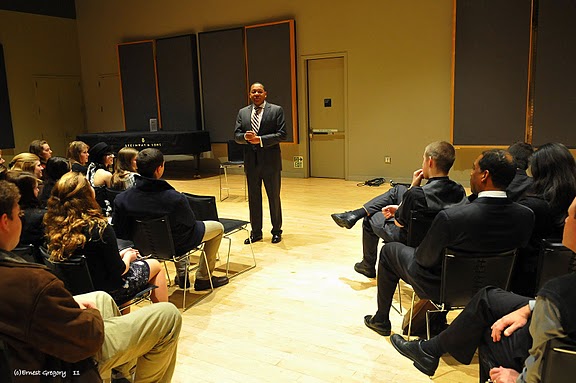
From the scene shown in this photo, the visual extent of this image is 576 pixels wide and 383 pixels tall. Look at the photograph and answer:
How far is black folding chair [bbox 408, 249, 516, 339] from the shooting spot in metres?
2.39

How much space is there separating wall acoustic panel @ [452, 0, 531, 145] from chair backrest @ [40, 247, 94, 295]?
6.44m

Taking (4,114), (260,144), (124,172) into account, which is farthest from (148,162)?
(4,114)

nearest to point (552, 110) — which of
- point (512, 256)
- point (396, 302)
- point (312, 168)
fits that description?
point (312, 168)

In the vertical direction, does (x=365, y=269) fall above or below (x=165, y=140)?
below

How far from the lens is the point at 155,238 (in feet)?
10.8

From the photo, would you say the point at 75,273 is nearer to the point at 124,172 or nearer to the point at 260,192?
the point at 124,172

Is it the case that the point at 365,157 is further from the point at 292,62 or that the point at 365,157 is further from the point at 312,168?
the point at 292,62

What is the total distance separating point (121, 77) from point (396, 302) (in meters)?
9.47

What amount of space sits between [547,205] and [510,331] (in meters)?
1.05

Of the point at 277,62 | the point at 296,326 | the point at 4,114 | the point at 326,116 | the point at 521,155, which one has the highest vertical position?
the point at 277,62

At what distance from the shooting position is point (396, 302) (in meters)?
3.58

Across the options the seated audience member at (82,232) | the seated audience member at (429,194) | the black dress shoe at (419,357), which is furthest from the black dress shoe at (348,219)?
the seated audience member at (82,232)

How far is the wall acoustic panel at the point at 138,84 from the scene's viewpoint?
10.7 m

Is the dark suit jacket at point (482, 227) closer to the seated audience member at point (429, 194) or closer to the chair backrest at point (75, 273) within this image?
the seated audience member at point (429, 194)
